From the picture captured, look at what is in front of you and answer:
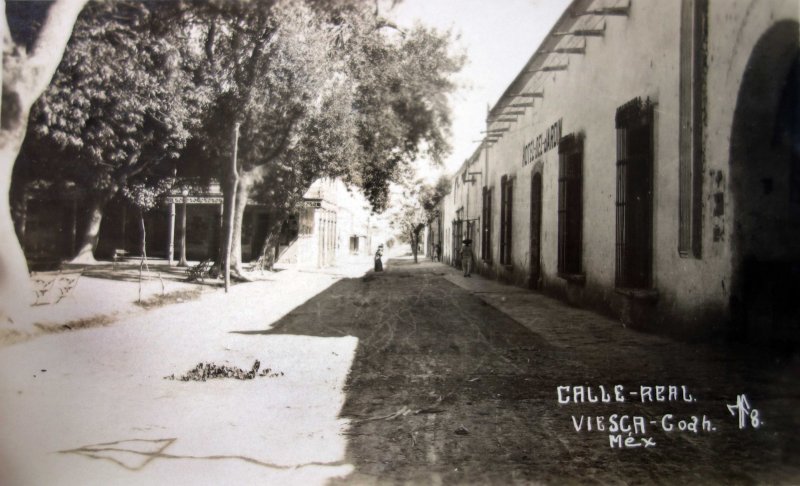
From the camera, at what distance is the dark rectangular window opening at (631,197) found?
611 cm

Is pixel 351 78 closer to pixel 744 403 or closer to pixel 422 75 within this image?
pixel 422 75

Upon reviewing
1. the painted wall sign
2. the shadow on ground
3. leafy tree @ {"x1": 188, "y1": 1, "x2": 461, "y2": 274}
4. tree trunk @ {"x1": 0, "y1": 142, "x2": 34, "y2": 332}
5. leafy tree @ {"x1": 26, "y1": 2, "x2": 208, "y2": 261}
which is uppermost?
the painted wall sign

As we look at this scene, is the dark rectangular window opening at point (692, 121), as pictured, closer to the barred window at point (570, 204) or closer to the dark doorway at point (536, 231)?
the barred window at point (570, 204)

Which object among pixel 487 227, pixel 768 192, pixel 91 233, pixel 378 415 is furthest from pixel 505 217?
pixel 91 233

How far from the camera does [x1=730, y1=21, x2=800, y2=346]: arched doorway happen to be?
3545mm

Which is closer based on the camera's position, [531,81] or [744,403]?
[744,403]

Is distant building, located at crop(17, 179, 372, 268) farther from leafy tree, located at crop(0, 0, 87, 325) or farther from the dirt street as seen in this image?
the dirt street

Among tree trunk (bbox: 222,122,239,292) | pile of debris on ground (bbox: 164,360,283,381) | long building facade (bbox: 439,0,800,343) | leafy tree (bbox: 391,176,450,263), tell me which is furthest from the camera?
leafy tree (bbox: 391,176,450,263)

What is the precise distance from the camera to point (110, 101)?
327cm

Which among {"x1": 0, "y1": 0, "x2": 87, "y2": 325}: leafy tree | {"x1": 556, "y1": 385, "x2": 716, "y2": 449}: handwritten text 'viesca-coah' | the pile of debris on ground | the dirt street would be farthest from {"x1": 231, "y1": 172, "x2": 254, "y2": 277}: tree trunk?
{"x1": 556, "y1": 385, "x2": 716, "y2": 449}: handwritten text 'viesca-coah'

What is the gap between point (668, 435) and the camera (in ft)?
8.80

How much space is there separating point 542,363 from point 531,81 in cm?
675

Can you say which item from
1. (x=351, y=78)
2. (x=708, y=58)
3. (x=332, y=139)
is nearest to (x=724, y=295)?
(x=708, y=58)

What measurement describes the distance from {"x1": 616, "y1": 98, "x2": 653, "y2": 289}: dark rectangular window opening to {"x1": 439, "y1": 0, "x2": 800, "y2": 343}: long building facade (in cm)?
2
